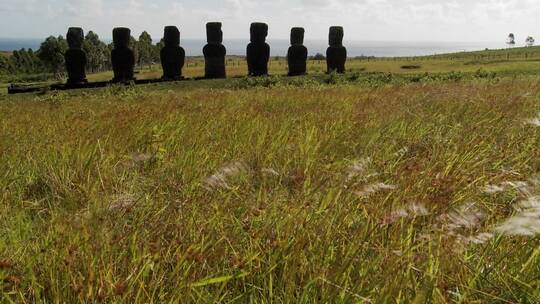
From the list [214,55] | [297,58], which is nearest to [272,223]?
[214,55]

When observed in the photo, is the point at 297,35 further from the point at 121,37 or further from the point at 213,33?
the point at 121,37

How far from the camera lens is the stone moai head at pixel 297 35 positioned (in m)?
33.1

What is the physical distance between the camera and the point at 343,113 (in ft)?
20.3

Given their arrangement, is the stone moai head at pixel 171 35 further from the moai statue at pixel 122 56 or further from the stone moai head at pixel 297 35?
the stone moai head at pixel 297 35

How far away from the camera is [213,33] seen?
31.0 metres

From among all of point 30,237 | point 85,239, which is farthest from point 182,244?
point 30,237

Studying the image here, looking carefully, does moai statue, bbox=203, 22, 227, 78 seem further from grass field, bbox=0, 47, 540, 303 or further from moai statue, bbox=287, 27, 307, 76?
grass field, bbox=0, 47, 540, 303

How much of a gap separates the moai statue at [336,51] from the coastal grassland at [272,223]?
2984 centimetres

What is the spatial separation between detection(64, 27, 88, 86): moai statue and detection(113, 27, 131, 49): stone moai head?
193cm

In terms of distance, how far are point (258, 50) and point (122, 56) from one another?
8341mm

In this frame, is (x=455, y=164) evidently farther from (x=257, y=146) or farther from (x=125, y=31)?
(x=125, y=31)

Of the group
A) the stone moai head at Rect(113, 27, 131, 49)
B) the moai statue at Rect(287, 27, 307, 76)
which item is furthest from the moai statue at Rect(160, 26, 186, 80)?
the moai statue at Rect(287, 27, 307, 76)

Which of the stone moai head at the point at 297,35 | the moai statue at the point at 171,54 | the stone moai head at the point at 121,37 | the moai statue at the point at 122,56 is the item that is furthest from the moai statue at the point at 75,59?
the stone moai head at the point at 297,35

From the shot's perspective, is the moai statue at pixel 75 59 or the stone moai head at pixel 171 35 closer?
the moai statue at pixel 75 59
